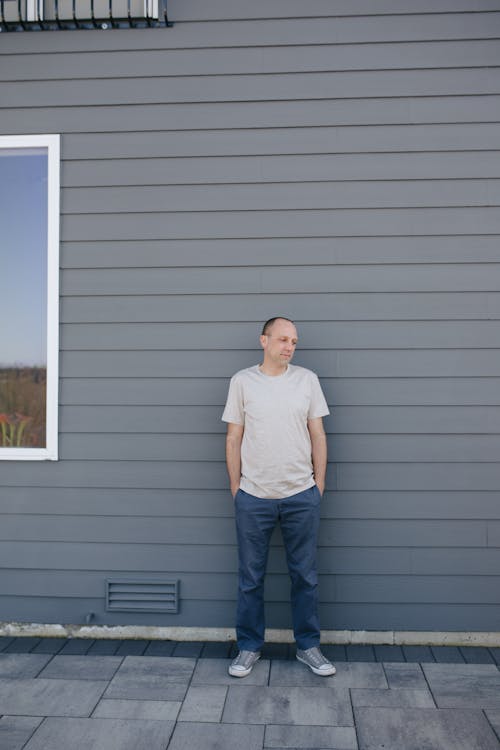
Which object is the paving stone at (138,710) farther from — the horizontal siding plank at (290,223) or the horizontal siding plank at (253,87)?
the horizontal siding plank at (253,87)

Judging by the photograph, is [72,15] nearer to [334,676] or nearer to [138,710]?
[138,710]

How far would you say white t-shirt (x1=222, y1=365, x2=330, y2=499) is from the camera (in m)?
2.92

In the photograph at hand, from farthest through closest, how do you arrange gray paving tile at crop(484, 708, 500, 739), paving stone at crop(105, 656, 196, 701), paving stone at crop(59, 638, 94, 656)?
paving stone at crop(59, 638, 94, 656) < paving stone at crop(105, 656, 196, 701) < gray paving tile at crop(484, 708, 500, 739)

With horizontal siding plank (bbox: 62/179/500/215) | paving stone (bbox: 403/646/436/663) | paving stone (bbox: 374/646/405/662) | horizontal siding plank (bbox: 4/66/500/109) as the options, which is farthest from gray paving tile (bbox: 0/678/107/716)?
horizontal siding plank (bbox: 4/66/500/109)

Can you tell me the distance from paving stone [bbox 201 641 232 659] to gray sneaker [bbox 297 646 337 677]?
1.20 ft

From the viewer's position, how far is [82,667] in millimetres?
2980

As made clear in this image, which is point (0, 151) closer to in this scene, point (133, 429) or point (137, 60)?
point (137, 60)

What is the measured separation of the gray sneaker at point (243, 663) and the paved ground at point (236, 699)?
0.12 ft

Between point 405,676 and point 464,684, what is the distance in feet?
0.80

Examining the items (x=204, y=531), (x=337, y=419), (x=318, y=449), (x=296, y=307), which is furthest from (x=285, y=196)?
(x=204, y=531)

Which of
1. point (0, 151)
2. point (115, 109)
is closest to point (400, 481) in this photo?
point (115, 109)

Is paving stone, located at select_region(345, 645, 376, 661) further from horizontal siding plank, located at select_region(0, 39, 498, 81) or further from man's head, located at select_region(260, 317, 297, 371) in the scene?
horizontal siding plank, located at select_region(0, 39, 498, 81)

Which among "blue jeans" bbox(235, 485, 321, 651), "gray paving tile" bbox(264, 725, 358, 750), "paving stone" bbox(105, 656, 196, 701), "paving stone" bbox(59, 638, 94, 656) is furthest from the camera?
"paving stone" bbox(59, 638, 94, 656)

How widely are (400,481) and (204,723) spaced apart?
4.63 ft
